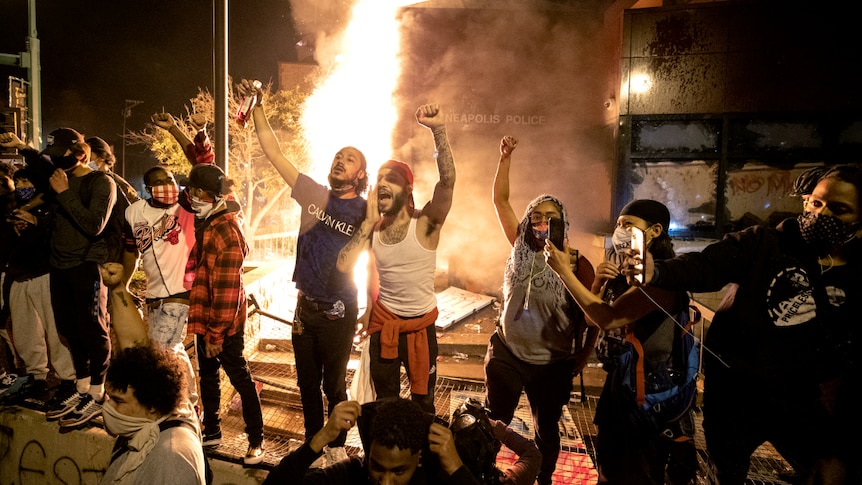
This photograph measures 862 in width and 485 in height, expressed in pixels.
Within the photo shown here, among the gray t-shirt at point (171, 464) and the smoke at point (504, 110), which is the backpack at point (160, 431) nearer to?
the gray t-shirt at point (171, 464)

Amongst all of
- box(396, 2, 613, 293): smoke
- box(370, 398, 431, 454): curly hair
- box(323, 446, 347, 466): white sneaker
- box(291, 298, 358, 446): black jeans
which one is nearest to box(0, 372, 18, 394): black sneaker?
box(291, 298, 358, 446): black jeans

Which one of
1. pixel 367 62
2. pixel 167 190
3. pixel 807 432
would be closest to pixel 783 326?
pixel 807 432

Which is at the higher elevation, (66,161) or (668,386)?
(66,161)

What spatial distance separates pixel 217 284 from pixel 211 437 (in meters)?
1.28

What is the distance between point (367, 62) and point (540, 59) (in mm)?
3974

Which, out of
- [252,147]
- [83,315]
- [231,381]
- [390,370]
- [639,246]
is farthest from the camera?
[252,147]

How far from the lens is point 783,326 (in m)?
2.66

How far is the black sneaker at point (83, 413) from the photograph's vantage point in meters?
4.19

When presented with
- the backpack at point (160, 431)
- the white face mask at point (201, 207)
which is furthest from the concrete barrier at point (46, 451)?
the white face mask at point (201, 207)

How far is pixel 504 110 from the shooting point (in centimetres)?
1064

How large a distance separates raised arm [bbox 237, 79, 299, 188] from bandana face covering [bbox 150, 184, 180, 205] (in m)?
0.78

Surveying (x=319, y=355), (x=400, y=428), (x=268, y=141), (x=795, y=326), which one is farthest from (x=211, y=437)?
(x=795, y=326)

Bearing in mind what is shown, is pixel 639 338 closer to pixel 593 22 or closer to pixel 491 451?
pixel 491 451

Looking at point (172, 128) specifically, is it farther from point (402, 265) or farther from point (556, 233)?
point (556, 233)
